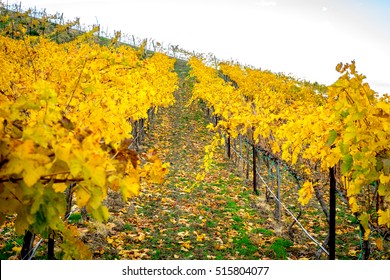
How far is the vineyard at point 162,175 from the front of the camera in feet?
5.18

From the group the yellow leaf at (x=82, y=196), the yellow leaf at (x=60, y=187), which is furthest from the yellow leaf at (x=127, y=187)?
the yellow leaf at (x=60, y=187)

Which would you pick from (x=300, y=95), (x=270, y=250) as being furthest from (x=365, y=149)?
(x=300, y=95)

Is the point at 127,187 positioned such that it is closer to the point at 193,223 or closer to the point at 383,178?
the point at 383,178

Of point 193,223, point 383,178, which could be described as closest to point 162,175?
point 383,178

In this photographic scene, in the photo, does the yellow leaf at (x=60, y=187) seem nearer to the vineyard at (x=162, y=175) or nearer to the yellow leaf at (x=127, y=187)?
the vineyard at (x=162, y=175)

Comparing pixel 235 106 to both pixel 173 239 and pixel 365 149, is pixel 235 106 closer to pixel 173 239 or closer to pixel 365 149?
pixel 173 239

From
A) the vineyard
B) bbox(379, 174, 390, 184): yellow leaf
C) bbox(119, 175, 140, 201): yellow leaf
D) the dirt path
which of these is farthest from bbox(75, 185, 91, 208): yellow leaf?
the dirt path

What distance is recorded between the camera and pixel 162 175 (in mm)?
2039

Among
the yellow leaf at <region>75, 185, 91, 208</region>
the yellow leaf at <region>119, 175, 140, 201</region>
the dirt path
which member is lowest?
the dirt path

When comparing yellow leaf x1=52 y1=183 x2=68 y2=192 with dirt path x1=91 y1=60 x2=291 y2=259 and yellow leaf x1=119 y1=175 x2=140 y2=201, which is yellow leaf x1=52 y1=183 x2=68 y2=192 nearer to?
yellow leaf x1=119 y1=175 x2=140 y2=201

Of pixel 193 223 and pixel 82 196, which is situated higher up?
pixel 82 196

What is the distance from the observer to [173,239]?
609 cm

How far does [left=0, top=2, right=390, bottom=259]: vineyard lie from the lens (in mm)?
1579
